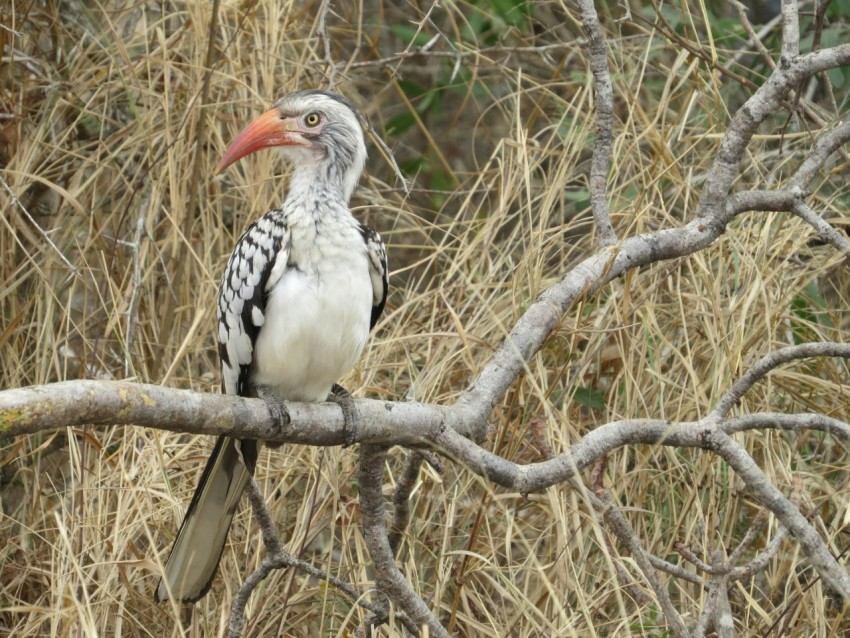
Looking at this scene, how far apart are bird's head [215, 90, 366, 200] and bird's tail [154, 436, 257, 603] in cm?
74

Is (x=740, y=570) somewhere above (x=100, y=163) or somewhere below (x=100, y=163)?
below

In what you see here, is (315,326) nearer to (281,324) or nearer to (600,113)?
(281,324)

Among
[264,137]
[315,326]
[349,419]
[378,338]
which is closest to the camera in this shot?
[349,419]

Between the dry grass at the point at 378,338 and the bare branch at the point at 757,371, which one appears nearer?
the bare branch at the point at 757,371

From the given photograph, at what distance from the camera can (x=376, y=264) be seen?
263 cm

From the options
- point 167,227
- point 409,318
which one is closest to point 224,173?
point 167,227

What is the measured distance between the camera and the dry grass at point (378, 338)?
266cm

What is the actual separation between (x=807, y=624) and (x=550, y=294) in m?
0.98

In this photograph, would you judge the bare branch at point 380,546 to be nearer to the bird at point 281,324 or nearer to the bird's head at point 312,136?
the bird at point 281,324

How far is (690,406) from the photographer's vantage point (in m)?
2.83

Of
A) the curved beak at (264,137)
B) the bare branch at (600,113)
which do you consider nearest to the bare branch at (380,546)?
the bare branch at (600,113)

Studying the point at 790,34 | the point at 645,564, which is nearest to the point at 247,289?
the point at 645,564

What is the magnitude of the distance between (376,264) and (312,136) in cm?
43

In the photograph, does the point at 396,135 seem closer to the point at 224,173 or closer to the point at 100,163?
the point at 224,173
